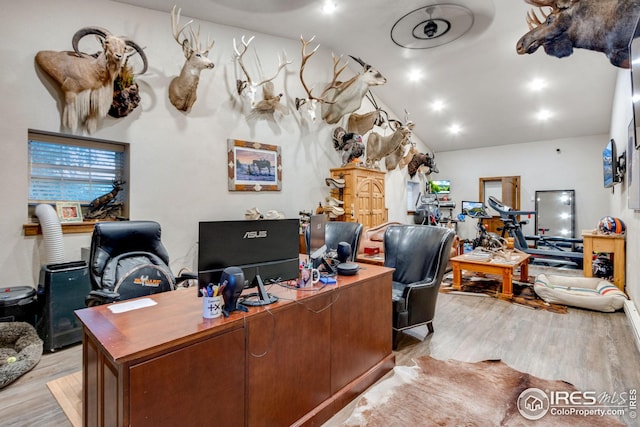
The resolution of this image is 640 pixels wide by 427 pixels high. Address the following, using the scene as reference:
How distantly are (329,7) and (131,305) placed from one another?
4.31 metres

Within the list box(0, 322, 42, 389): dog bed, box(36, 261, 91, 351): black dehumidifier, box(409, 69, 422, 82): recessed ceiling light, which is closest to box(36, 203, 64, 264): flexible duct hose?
box(36, 261, 91, 351): black dehumidifier

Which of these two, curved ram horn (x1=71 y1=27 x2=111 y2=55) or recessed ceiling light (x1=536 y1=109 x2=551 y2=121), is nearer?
curved ram horn (x1=71 y1=27 x2=111 y2=55)

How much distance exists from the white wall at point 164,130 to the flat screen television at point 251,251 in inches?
109

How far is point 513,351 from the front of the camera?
106 inches

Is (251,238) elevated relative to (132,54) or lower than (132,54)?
lower

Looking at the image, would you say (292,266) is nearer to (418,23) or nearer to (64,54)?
(64,54)

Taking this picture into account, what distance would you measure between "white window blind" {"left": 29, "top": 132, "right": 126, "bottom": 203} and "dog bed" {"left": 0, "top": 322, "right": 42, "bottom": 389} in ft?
4.29

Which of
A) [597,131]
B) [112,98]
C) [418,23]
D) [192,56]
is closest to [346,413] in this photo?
[112,98]

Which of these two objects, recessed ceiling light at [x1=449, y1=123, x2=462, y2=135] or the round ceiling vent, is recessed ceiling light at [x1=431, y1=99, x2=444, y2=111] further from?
the round ceiling vent

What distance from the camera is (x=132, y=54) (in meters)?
3.44

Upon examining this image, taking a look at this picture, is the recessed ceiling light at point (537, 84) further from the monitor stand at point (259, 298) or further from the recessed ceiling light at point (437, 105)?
the monitor stand at point (259, 298)

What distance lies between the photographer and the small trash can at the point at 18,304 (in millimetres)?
2584

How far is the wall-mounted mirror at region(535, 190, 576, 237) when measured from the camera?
7789 mm

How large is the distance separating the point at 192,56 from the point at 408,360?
403 cm
